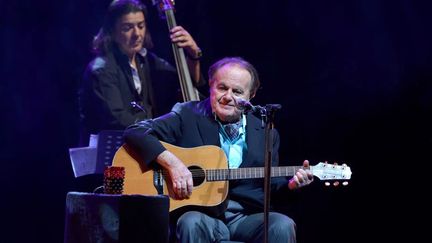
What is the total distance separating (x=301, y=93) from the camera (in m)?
5.43

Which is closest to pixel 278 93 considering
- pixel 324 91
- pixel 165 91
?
pixel 324 91

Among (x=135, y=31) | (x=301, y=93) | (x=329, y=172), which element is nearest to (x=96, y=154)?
(x=135, y=31)

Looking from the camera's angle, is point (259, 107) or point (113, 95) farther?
point (113, 95)

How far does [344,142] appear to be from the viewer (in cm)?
530

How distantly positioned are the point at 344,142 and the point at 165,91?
1506 mm

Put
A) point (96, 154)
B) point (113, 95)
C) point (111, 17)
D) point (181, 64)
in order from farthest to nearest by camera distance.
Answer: point (111, 17), point (181, 64), point (113, 95), point (96, 154)

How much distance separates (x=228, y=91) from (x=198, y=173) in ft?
1.80

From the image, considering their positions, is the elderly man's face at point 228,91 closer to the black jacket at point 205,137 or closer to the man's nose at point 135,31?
the black jacket at point 205,137

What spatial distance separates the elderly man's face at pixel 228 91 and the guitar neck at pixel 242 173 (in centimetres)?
35

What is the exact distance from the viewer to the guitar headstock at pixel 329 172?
4070 mm

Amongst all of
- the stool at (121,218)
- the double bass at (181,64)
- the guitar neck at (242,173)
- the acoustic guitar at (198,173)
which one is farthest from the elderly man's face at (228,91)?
the stool at (121,218)

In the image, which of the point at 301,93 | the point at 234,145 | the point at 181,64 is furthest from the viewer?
the point at 301,93

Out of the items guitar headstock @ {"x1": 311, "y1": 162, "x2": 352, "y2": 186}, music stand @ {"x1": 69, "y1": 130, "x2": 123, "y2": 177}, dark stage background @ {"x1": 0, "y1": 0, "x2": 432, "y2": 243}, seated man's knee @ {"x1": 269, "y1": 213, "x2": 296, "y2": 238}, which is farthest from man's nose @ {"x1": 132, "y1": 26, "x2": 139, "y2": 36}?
seated man's knee @ {"x1": 269, "y1": 213, "x2": 296, "y2": 238}

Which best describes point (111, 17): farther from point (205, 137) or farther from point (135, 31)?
point (205, 137)
